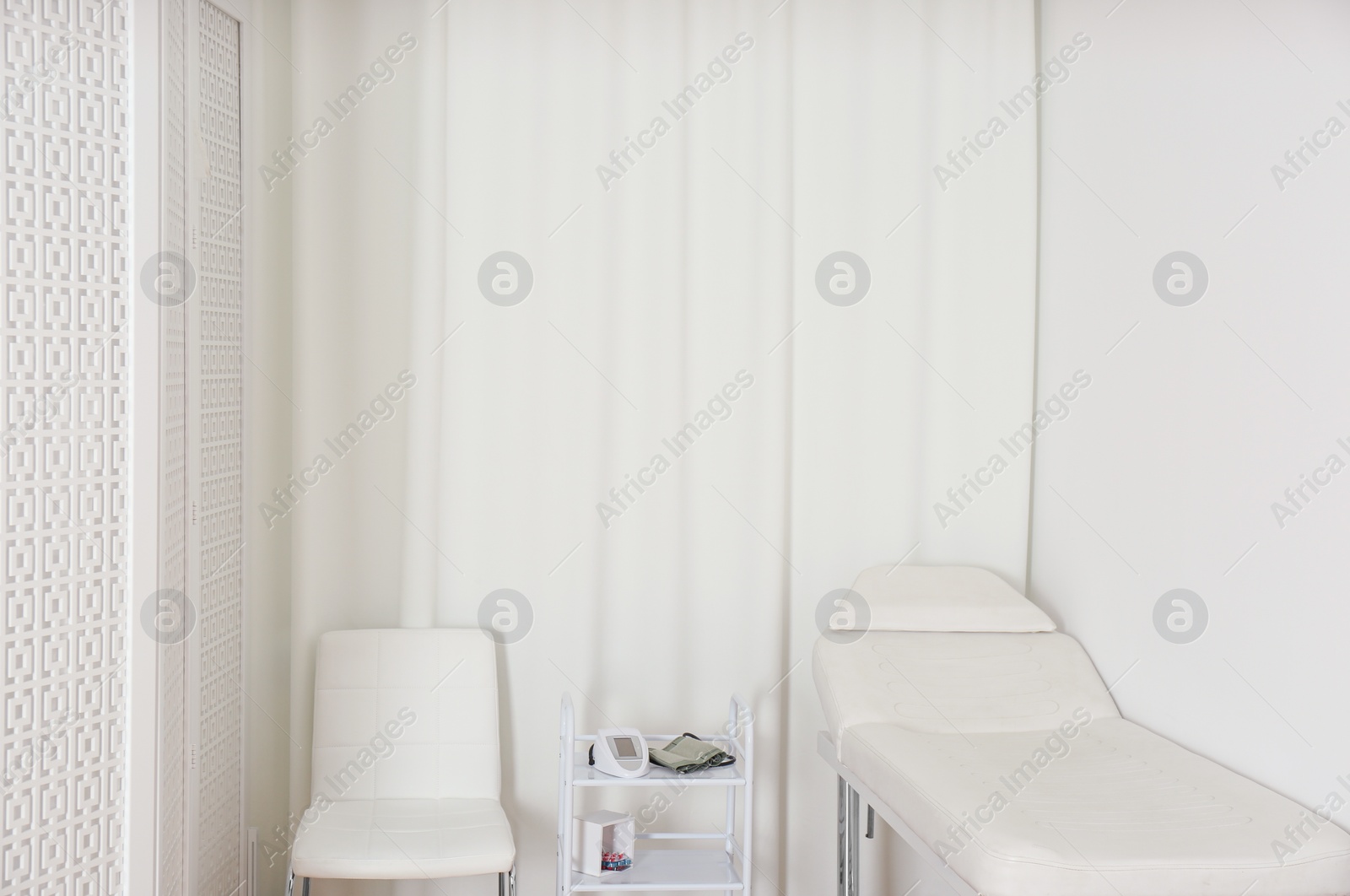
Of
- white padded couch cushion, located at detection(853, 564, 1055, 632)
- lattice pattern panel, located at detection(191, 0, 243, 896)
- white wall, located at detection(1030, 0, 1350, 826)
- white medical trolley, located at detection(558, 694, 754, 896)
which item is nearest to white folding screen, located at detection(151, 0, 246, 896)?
lattice pattern panel, located at detection(191, 0, 243, 896)

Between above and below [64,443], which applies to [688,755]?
below

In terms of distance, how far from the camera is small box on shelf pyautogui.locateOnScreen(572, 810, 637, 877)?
90.1 inches

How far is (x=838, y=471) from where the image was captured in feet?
8.76

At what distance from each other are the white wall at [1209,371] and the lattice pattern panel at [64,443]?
2159 mm

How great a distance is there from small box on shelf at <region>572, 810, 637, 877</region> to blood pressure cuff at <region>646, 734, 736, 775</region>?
0.64 feet

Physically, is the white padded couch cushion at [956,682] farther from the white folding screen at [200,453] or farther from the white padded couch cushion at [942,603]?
the white folding screen at [200,453]

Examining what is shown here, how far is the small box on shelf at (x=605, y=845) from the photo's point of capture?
229cm

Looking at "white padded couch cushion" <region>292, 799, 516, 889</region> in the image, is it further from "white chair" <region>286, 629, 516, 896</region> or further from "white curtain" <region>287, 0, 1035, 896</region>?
"white curtain" <region>287, 0, 1035, 896</region>

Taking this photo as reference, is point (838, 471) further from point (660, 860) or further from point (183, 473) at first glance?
point (183, 473)

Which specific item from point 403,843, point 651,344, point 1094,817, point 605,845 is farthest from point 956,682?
point 403,843

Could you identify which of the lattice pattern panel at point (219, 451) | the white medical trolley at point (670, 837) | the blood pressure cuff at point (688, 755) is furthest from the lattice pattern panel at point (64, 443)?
the blood pressure cuff at point (688, 755)

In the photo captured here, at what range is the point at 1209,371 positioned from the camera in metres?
1.94

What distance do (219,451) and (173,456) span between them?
323 millimetres

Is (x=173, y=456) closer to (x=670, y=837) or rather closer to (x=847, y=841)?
(x=670, y=837)
